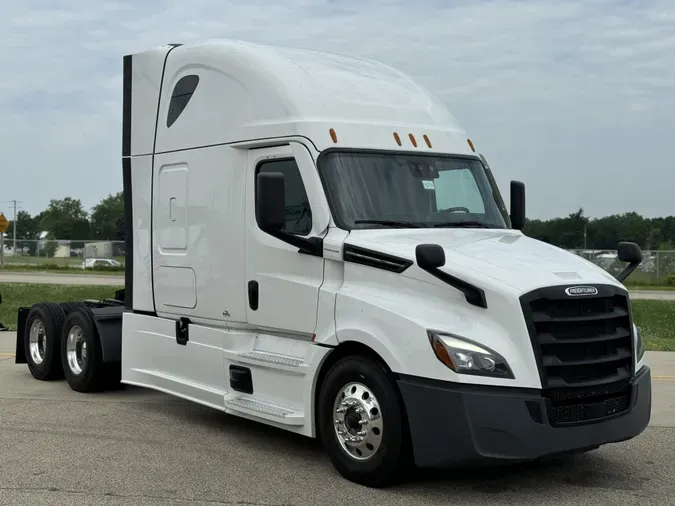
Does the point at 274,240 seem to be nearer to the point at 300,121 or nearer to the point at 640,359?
the point at 300,121

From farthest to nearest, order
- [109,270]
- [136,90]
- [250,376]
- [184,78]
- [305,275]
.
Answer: [109,270] < [136,90] < [184,78] < [250,376] < [305,275]

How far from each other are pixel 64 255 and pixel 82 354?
46466 mm

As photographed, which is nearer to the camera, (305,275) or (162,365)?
(305,275)

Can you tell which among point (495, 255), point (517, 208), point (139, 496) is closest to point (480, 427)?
point (495, 255)

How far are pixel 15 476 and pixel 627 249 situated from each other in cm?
496

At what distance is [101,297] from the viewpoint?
2609 cm

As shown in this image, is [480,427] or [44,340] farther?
[44,340]

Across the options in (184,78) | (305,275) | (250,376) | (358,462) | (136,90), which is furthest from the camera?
(136,90)

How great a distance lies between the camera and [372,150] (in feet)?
24.4

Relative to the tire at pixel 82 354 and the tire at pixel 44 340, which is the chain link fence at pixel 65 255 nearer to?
the tire at pixel 44 340

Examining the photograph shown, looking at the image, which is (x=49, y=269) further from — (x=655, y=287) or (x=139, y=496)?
(x=139, y=496)

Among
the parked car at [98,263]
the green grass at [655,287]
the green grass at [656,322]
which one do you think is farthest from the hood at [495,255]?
the parked car at [98,263]

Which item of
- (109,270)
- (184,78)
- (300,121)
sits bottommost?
(109,270)

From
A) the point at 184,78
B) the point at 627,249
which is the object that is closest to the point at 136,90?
the point at 184,78
